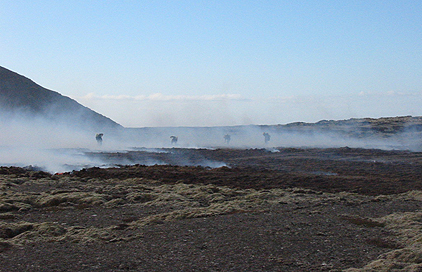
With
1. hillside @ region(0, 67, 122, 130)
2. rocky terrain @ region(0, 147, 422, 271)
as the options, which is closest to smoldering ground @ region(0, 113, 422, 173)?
hillside @ region(0, 67, 122, 130)

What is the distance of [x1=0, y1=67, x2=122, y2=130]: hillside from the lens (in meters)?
93.8

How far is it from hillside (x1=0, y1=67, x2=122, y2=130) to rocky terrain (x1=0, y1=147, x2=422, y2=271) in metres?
70.4

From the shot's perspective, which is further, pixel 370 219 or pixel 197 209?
pixel 197 209

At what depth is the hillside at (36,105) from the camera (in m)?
93.8

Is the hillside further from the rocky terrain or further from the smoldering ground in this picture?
the rocky terrain

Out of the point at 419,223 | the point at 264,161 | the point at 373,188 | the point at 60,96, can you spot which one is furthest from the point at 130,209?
the point at 60,96

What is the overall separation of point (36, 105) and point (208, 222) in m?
93.0

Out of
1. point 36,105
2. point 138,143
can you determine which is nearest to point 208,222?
point 138,143

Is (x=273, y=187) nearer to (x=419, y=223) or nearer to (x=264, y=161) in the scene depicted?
(x=419, y=223)

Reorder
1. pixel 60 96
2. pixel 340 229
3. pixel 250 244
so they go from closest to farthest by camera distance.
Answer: pixel 250 244
pixel 340 229
pixel 60 96

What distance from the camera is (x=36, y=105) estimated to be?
98.6 m

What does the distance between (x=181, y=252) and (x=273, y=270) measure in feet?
8.68

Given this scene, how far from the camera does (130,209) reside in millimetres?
18328

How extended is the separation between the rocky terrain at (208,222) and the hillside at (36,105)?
231ft
